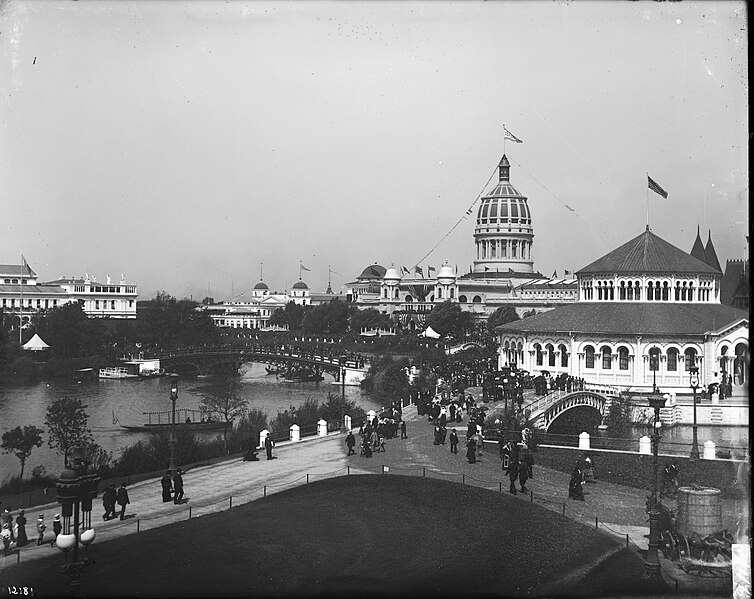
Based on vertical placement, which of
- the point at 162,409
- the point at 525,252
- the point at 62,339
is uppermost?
the point at 525,252

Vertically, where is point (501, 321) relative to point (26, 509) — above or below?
above

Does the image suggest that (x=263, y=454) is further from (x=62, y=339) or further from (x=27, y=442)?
(x=62, y=339)

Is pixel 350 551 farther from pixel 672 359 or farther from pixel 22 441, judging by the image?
pixel 672 359

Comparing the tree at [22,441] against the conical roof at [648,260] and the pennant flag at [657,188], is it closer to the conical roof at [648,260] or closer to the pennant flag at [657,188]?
the pennant flag at [657,188]

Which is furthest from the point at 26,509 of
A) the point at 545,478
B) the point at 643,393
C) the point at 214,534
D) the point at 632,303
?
the point at 632,303

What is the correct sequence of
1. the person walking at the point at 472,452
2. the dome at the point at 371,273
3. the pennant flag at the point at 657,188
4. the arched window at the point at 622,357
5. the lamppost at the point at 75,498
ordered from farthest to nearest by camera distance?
the dome at the point at 371,273 → the arched window at the point at 622,357 → the pennant flag at the point at 657,188 → the person walking at the point at 472,452 → the lamppost at the point at 75,498

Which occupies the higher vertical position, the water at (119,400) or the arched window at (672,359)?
the arched window at (672,359)

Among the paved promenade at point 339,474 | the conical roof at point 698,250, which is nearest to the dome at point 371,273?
the conical roof at point 698,250
